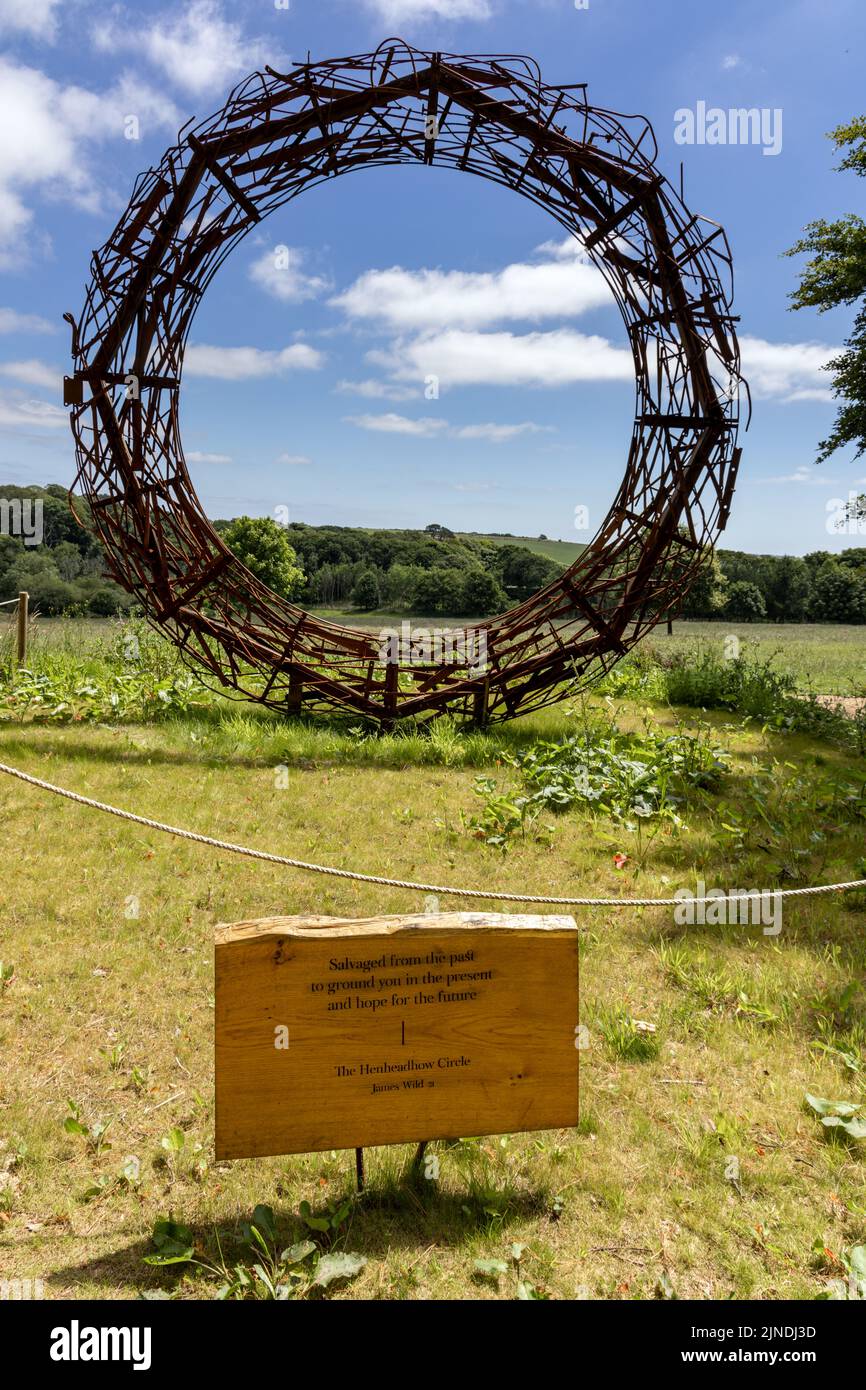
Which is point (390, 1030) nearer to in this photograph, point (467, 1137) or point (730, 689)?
point (467, 1137)

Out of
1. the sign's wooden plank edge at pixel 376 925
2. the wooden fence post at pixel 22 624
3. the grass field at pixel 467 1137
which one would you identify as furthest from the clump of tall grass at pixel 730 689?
the wooden fence post at pixel 22 624

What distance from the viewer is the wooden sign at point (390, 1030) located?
192 centimetres

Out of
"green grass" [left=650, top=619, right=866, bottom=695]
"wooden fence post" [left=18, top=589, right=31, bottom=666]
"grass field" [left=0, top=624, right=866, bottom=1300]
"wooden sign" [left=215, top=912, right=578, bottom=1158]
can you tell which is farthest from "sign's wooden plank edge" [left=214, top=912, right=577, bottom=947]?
"green grass" [left=650, top=619, right=866, bottom=695]

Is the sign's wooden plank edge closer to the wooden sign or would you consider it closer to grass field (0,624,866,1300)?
the wooden sign

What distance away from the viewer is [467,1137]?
2.07 meters

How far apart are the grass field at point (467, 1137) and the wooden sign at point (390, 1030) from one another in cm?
30

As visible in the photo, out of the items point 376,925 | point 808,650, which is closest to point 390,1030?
point 376,925

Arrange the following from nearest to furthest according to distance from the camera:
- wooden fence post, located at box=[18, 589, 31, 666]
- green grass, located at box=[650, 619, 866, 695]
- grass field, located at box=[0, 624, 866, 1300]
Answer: grass field, located at box=[0, 624, 866, 1300] < wooden fence post, located at box=[18, 589, 31, 666] < green grass, located at box=[650, 619, 866, 695]

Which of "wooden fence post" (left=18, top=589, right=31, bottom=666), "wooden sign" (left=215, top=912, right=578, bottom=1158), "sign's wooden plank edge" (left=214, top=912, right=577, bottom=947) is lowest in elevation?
"wooden sign" (left=215, top=912, right=578, bottom=1158)

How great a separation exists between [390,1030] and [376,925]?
267mm

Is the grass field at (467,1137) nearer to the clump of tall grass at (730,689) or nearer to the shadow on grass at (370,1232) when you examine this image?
the shadow on grass at (370,1232)

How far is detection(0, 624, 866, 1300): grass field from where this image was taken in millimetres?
1980
